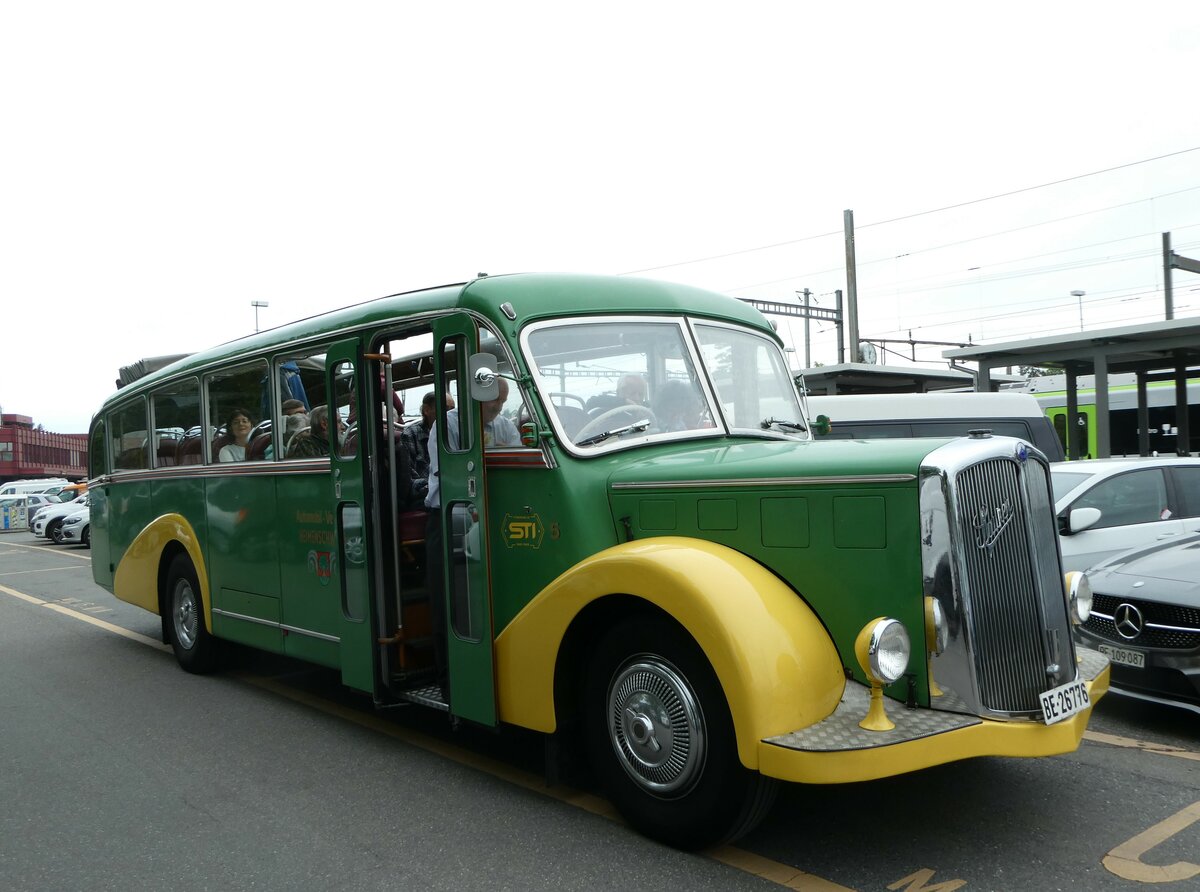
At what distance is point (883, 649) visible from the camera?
3.52 meters

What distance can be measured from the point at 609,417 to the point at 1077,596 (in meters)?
2.21

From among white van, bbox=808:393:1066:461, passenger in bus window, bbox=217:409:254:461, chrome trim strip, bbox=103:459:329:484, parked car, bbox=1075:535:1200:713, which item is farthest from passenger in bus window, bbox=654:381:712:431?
white van, bbox=808:393:1066:461

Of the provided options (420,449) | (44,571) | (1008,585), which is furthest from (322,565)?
(44,571)

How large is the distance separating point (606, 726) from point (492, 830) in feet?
2.26

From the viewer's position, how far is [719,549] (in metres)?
4.10

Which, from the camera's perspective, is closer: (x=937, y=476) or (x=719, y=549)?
(x=937, y=476)

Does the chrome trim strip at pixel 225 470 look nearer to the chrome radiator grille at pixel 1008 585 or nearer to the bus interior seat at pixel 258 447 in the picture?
the bus interior seat at pixel 258 447

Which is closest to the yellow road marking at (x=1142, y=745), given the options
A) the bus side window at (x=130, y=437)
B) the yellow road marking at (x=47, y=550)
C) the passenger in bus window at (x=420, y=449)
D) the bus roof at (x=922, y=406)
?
the passenger in bus window at (x=420, y=449)

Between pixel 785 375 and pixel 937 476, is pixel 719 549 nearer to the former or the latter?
pixel 937 476

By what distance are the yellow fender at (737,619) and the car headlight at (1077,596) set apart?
1.14 metres

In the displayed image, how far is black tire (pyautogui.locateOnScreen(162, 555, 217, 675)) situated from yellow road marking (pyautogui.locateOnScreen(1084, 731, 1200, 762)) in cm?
624

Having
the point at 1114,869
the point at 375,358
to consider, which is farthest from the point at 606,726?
the point at 375,358

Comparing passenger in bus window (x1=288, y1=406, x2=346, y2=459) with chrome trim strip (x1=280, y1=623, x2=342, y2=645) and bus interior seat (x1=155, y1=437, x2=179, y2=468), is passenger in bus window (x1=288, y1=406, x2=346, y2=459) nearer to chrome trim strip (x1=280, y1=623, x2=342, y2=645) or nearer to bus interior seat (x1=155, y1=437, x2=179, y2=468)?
chrome trim strip (x1=280, y1=623, x2=342, y2=645)

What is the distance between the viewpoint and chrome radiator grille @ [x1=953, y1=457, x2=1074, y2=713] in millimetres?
3717
